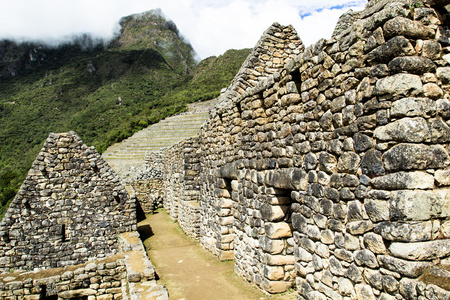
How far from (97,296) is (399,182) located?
6.29m

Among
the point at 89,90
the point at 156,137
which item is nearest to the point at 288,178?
the point at 156,137

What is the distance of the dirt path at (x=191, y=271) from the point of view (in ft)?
18.1

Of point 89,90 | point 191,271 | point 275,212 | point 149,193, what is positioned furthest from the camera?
point 89,90

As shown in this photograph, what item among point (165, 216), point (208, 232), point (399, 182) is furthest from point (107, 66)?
point (399, 182)

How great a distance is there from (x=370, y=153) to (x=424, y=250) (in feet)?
2.72

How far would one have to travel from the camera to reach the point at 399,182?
2.35 meters

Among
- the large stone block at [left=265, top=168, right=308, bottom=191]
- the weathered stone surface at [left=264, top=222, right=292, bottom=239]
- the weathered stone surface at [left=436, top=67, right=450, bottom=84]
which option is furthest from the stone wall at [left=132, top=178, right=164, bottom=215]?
the weathered stone surface at [left=436, top=67, right=450, bottom=84]

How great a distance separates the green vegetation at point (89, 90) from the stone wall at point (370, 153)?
83.8ft

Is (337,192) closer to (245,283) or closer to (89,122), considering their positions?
(245,283)

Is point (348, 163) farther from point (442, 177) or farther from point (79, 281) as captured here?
point (79, 281)

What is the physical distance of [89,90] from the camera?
71000 millimetres

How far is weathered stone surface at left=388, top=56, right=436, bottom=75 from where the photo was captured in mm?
2367

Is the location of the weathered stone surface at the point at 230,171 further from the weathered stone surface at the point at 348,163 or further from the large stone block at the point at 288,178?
the weathered stone surface at the point at 348,163

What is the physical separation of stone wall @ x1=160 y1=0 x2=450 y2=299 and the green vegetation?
83.8 feet
